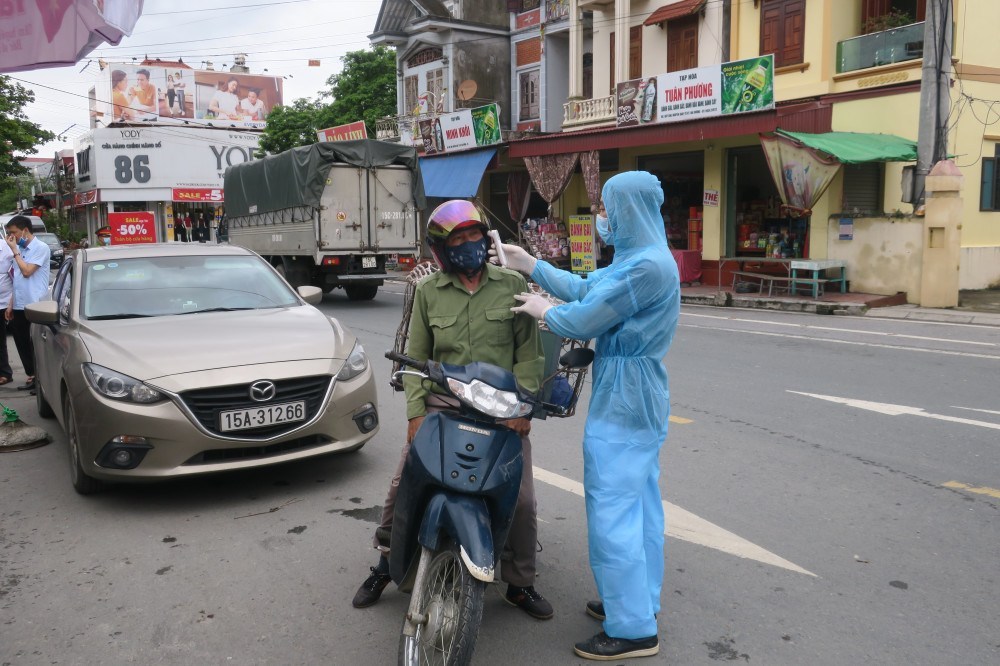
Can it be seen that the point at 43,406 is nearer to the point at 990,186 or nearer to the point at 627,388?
the point at 627,388

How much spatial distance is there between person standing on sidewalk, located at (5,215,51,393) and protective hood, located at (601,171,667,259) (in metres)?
6.92

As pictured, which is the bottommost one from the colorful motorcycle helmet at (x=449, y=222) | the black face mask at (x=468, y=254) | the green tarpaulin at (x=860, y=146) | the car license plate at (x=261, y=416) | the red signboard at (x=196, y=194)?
the car license plate at (x=261, y=416)

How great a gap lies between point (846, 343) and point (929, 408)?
3.95 meters

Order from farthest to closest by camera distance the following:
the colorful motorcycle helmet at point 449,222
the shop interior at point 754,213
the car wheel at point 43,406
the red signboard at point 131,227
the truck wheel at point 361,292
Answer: the red signboard at point 131,227
the shop interior at point 754,213
the truck wheel at point 361,292
the car wheel at point 43,406
the colorful motorcycle helmet at point 449,222

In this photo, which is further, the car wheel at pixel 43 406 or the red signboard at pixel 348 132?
the red signboard at pixel 348 132

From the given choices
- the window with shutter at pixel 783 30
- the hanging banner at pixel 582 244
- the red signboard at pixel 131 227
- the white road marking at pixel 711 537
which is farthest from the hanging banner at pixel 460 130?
the white road marking at pixel 711 537

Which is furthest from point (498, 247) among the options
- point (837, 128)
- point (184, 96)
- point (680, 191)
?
point (184, 96)

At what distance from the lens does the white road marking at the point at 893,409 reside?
6.62m

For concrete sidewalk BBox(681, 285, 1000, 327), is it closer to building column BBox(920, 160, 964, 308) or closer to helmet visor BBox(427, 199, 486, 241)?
building column BBox(920, 160, 964, 308)

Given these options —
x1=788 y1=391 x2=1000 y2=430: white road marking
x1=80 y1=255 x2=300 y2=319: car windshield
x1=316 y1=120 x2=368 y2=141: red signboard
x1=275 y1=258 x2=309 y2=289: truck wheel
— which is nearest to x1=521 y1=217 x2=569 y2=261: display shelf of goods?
x1=275 y1=258 x2=309 y2=289: truck wheel

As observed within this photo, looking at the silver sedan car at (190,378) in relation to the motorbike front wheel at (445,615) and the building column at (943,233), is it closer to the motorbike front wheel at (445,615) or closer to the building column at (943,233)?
the motorbike front wheel at (445,615)

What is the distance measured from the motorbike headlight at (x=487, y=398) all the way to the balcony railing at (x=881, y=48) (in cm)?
1607

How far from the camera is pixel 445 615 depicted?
2.89 meters

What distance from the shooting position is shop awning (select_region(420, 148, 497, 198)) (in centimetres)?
2483
